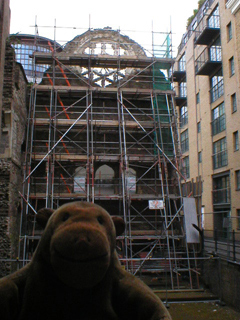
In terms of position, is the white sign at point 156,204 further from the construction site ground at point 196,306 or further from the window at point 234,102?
the window at point 234,102

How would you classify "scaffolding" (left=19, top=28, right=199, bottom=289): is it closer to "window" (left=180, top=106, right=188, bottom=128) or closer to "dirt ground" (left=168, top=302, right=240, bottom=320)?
"dirt ground" (left=168, top=302, right=240, bottom=320)

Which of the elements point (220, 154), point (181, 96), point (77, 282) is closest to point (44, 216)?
point (77, 282)

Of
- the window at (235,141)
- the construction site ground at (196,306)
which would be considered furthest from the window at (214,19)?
the construction site ground at (196,306)

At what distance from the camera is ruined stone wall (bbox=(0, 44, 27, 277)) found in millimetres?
11742

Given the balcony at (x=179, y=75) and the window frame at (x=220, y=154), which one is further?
the balcony at (x=179, y=75)

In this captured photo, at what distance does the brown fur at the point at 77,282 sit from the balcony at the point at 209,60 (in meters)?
22.4

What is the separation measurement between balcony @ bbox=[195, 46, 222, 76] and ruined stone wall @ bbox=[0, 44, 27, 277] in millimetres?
14282

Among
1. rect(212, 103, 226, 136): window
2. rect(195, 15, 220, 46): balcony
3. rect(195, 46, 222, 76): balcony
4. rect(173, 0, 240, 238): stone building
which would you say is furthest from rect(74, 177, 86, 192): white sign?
rect(195, 15, 220, 46): balcony

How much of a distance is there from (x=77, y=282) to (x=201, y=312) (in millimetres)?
7840

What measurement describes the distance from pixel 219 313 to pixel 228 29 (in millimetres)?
19054

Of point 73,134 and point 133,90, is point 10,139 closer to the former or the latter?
point 73,134

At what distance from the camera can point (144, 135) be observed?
1622cm

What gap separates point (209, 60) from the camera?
23.9 m

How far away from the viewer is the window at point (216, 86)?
23094mm
